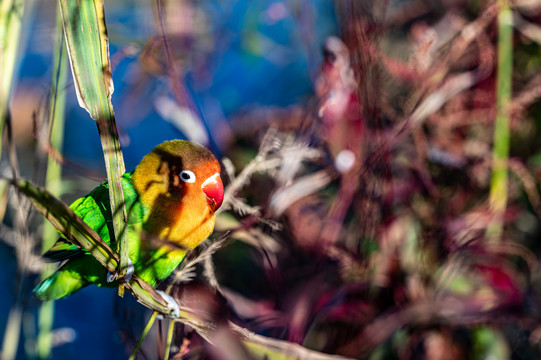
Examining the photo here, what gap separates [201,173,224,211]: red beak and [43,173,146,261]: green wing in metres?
0.06

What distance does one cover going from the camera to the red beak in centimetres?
30

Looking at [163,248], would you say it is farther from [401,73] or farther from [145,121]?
[401,73]

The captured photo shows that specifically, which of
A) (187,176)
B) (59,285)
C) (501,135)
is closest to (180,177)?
(187,176)

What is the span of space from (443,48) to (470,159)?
0.20 meters

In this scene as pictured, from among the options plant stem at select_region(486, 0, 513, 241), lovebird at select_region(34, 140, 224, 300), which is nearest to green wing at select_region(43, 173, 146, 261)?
lovebird at select_region(34, 140, 224, 300)

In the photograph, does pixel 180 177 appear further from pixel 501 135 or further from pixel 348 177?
pixel 501 135

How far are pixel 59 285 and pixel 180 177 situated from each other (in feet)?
0.72

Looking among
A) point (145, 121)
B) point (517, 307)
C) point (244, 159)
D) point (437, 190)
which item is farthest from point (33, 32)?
point (517, 307)

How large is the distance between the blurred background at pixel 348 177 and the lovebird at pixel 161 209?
3cm

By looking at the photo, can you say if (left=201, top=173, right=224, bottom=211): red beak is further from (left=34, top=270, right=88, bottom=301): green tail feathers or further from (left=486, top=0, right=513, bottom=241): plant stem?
(left=486, top=0, right=513, bottom=241): plant stem

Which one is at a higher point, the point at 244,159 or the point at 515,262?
the point at 244,159

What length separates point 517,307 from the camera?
0.55 meters

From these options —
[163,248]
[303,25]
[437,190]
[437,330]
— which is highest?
[303,25]

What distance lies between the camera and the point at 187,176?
317 mm
